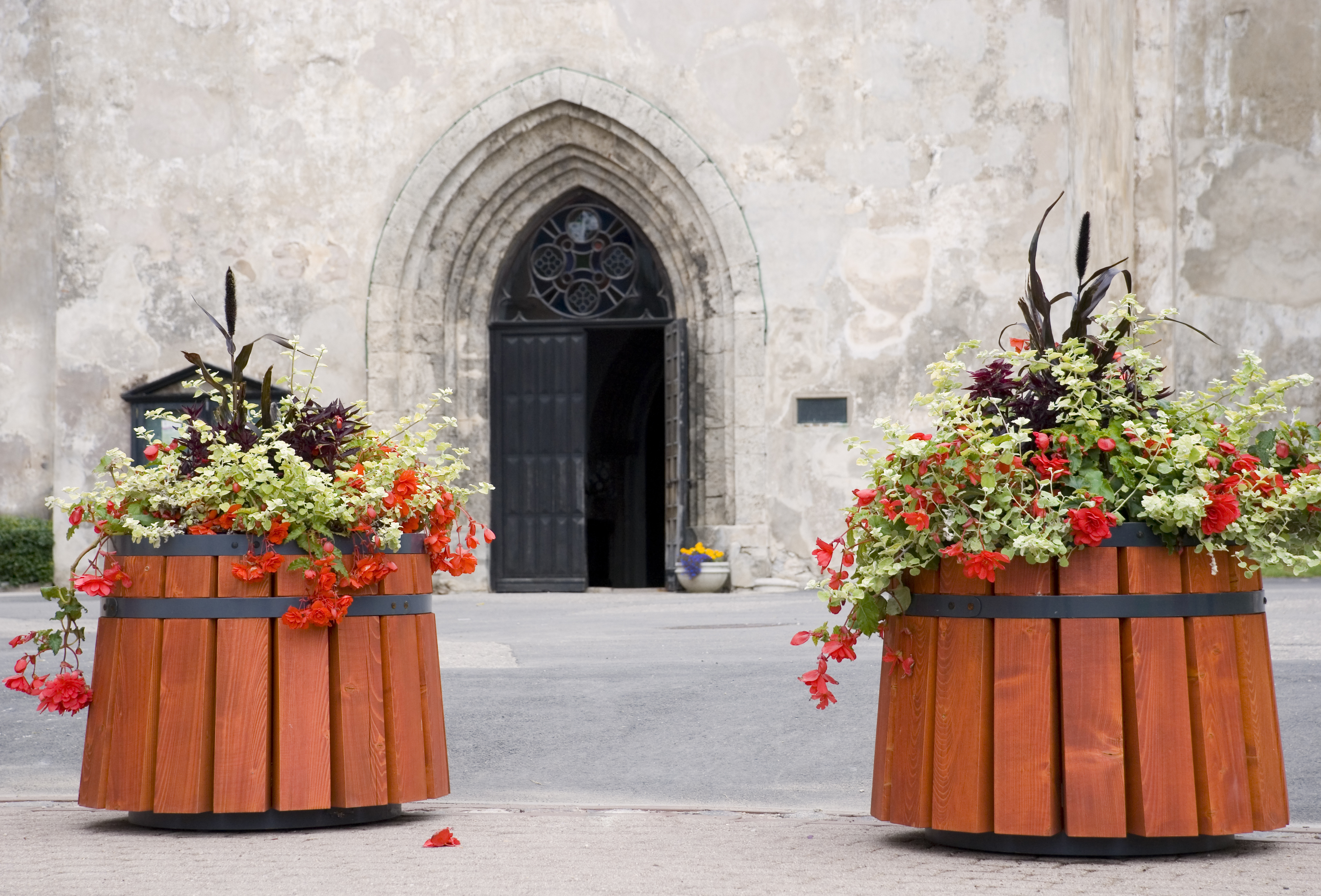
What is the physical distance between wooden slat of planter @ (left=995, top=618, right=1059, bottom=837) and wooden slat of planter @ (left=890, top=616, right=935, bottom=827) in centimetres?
18

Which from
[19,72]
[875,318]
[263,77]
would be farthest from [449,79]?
[19,72]

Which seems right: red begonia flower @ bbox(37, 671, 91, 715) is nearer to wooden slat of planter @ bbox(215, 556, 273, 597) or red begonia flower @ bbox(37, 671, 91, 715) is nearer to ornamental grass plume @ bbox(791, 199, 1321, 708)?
wooden slat of planter @ bbox(215, 556, 273, 597)

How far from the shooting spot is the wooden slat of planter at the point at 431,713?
434cm

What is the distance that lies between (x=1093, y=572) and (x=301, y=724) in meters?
2.06

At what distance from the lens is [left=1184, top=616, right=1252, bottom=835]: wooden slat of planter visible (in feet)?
12.0

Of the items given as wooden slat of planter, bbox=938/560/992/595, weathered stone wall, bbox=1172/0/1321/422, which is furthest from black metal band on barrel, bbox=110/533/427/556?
weathered stone wall, bbox=1172/0/1321/422

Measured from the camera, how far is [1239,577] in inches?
149

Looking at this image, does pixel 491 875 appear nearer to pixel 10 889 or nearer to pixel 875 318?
pixel 10 889

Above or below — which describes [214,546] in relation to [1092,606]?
above

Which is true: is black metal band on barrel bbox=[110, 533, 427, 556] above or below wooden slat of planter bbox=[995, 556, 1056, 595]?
above

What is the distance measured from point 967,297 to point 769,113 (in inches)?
95.7

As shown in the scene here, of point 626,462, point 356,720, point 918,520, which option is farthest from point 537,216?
point 918,520

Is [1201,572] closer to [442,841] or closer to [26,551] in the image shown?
[442,841]

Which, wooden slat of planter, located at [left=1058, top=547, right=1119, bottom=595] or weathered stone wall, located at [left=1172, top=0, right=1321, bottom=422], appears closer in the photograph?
wooden slat of planter, located at [left=1058, top=547, right=1119, bottom=595]
